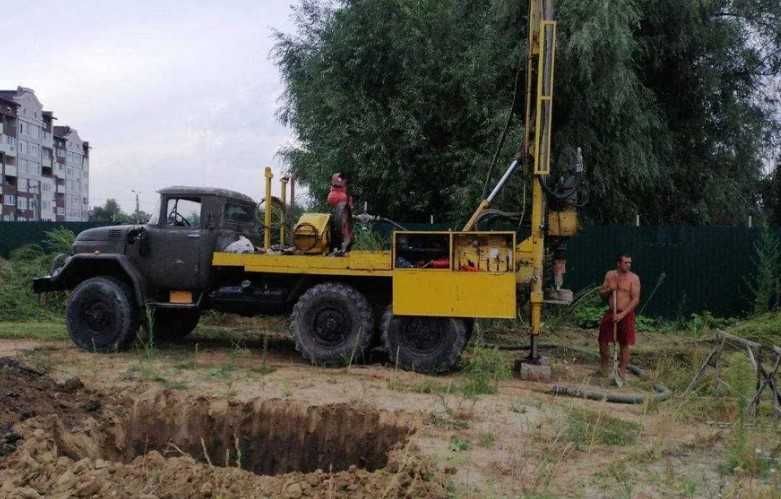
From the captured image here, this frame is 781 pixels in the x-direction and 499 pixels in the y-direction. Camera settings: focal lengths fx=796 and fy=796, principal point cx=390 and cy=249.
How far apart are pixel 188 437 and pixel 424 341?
344 cm

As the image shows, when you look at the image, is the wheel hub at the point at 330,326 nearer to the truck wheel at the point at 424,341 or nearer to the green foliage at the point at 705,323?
the truck wheel at the point at 424,341

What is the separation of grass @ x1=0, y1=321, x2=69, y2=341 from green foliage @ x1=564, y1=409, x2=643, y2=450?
8.70 metres

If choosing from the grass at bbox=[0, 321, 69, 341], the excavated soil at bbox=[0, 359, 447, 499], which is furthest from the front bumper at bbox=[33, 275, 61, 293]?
the excavated soil at bbox=[0, 359, 447, 499]

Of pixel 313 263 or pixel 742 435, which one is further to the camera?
pixel 313 263

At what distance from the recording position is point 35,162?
260ft

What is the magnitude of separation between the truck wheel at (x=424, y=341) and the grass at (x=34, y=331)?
228 inches

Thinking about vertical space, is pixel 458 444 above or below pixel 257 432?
above

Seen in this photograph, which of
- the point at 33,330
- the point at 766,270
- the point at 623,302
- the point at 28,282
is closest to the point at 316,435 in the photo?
the point at 623,302

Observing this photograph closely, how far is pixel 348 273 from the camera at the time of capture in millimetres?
10617

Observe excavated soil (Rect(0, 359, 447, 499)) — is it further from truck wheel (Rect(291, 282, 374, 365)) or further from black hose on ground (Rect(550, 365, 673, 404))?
black hose on ground (Rect(550, 365, 673, 404))

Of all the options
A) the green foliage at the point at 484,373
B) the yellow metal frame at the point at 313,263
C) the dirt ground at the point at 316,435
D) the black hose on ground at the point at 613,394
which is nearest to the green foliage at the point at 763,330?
the dirt ground at the point at 316,435

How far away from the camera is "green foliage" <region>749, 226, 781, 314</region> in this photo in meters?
15.0

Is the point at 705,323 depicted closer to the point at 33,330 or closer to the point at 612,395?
the point at 612,395

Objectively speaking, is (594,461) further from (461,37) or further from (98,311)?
(461,37)
